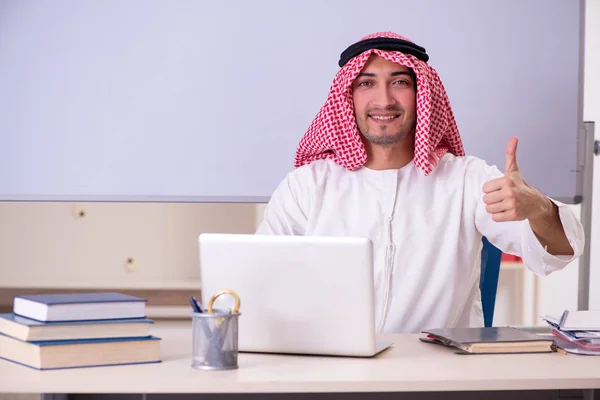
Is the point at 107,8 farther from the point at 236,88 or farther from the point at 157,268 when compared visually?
the point at 157,268

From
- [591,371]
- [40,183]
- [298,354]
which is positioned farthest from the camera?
[40,183]

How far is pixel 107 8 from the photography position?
10.6 feet

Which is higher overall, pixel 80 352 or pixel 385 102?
pixel 385 102

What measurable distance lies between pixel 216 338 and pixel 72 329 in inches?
10.6

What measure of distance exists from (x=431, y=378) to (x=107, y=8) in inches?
93.2

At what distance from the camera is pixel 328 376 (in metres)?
1.42

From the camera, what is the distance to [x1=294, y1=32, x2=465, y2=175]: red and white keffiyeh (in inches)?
101

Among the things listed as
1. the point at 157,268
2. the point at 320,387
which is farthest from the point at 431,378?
the point at 157,268

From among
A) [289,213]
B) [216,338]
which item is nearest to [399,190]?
[289,213]

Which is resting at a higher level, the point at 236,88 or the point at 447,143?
the point at 236,88

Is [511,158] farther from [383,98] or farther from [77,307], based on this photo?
[77,307]

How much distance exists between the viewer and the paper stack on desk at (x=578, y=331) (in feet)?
5.64

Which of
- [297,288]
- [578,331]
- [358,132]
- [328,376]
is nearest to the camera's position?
[328,376]

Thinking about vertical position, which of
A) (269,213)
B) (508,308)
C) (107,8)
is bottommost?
(508,308)
